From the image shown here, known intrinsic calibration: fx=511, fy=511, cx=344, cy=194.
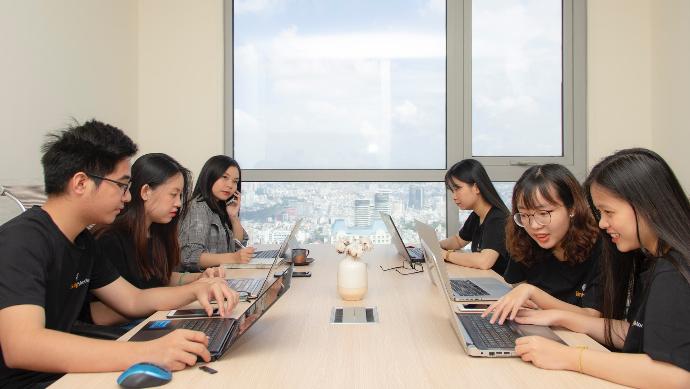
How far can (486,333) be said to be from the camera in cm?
132

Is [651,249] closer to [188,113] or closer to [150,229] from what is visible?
[150,229]

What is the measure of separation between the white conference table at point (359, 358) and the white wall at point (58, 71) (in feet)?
5.72

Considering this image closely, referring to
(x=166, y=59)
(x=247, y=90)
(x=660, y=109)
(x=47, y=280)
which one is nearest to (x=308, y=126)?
(x=247, y=90)

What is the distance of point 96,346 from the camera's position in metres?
1.14

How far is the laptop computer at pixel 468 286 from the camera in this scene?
1628mm

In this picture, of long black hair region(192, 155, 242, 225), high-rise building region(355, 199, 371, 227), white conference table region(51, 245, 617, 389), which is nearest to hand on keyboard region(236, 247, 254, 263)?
long black hair region(192, 155, 242, 225)

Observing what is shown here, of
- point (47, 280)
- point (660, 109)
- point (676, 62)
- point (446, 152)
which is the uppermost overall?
point (676, 62)

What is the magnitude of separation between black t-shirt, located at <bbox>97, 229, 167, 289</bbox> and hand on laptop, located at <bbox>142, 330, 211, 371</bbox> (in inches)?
33.1

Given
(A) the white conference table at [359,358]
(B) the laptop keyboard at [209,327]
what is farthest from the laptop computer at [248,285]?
(B) the laptop keyboard at [209,327]

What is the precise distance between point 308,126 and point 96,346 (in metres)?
3.11

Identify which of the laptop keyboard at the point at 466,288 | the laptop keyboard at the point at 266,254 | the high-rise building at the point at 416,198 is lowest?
the laptop keyboard at the point at 466,288

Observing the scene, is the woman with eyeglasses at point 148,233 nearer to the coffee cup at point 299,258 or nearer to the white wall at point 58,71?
the coffee cup at point 299,258

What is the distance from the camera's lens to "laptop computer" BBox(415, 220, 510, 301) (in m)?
1.63

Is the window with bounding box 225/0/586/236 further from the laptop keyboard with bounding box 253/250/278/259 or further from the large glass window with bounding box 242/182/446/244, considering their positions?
the laptop keyboard with bounding box 253/250/278/259
